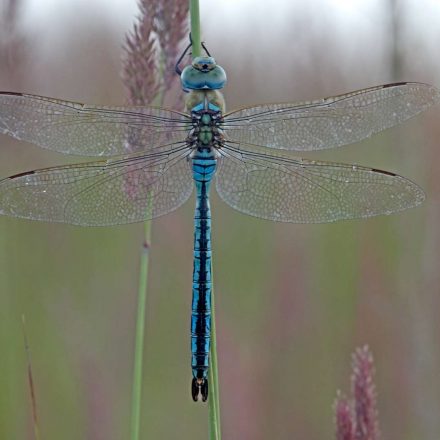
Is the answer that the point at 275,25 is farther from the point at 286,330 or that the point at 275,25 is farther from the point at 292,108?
the point at 292,108

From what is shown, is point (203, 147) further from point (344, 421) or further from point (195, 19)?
point (344, 421)

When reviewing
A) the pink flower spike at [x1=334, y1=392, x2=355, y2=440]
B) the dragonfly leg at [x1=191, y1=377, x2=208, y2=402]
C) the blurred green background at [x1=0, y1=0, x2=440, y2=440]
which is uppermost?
the blurred green background at [x1=0, y1=0, x2=440, y2=440]

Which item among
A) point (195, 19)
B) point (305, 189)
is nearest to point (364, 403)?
point (305, 189)

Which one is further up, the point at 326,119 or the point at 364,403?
the point at 326,119

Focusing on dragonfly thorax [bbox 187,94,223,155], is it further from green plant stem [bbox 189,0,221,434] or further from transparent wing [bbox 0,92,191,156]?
green plant stem [bbox 189,0,221,434]

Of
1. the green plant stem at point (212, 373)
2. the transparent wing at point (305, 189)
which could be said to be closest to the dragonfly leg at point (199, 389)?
the green plant stem at point (212, 373)

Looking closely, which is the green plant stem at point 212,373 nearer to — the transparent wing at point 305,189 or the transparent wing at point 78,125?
the transparent wing at point 78,125

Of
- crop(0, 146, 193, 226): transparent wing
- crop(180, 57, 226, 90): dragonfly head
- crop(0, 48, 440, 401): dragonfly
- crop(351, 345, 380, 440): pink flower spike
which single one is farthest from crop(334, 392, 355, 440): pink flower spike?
crop(180, 57, 226, 90): dragonfly head
